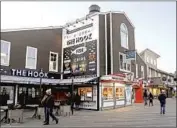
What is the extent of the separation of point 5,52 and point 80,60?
6.20 m

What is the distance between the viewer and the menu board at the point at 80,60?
20406mm

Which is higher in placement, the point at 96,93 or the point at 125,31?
the point at 125,31

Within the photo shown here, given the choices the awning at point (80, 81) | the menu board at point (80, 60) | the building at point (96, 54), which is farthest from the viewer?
the menu board at point (80, 60)

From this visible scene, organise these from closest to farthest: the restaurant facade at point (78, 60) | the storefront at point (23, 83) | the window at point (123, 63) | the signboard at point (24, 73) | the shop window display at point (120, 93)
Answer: the storefront at point (23, 83), the signboard at point (24, 73), the restaurant facade at point (78, 60), the shop window display at point (120, 93), the window at point (123, 63)

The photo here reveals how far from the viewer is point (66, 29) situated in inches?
914

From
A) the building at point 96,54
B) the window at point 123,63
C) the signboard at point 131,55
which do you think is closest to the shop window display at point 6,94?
the building at point 96,54

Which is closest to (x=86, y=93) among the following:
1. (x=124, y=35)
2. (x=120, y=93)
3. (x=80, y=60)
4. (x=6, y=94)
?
(x=80, y=60)

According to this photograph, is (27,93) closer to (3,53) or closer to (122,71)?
(3,53)

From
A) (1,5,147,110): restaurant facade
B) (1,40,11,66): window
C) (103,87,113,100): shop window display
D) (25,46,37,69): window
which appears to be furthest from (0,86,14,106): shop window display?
(103,87,113,100): shop window display

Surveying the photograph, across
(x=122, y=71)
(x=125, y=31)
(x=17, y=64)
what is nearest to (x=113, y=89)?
(x=122, y=71)

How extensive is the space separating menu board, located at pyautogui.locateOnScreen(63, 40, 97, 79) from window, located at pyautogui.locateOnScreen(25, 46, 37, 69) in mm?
3033

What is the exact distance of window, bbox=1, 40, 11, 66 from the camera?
60.0 feet

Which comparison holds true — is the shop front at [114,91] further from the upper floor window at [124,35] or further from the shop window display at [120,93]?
the upper floor window at [124,35]

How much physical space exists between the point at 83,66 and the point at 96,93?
109 inches
